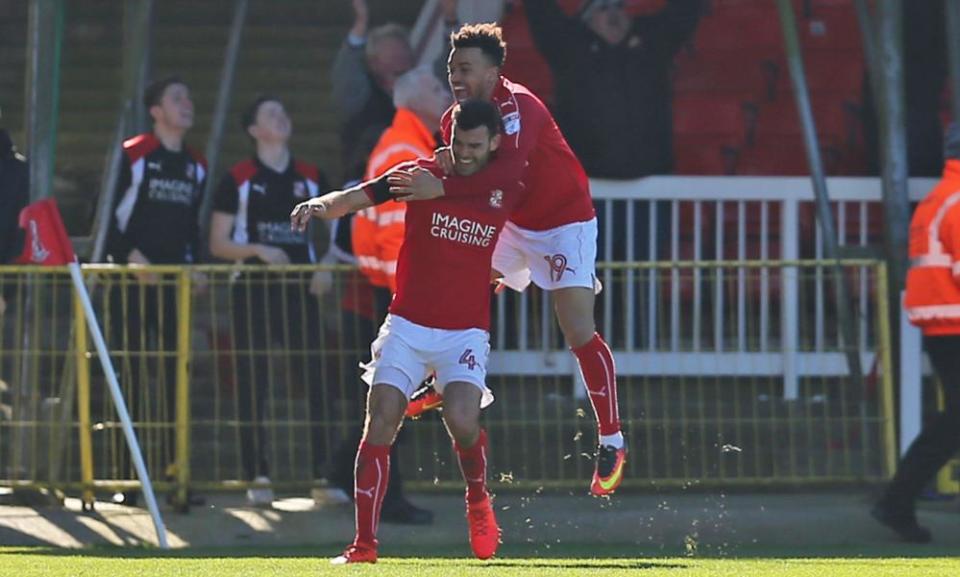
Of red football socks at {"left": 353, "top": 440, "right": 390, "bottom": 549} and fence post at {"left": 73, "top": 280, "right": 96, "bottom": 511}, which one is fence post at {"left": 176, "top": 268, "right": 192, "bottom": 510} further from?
red football socks at {"left": 353, "top": 440, "right": 390, "bottom": 549}

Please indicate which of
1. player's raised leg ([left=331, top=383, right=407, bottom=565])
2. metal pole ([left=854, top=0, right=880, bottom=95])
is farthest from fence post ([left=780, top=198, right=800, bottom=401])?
player's raised leg ([left=331, top=383, right=407, bottom=565])

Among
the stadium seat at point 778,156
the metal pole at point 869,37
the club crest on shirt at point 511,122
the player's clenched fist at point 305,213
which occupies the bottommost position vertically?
the player's clenched fist at point 305,213

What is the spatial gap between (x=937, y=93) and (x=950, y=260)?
A: 3.41m

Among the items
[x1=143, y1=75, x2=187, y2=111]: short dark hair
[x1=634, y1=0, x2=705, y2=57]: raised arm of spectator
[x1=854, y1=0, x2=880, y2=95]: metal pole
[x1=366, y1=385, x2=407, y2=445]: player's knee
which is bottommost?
[x1=366, y1=385, x2=407, y2=445]: player's knee

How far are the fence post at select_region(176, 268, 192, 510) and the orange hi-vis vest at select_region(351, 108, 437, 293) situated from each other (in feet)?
3.04

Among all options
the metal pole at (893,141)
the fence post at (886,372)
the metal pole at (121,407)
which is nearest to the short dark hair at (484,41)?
the metal pole at (121,407)

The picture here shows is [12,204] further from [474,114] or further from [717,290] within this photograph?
[474,114]

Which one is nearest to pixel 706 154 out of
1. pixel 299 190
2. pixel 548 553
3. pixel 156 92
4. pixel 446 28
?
pixel 446 28

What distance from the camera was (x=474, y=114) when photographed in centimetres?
858

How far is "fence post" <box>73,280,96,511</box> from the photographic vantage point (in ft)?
37.0

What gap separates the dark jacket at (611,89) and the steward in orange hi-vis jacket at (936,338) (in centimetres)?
285

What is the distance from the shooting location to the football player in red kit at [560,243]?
903 cm

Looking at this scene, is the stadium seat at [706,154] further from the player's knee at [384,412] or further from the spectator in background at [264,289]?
the player's knee at [384,412]

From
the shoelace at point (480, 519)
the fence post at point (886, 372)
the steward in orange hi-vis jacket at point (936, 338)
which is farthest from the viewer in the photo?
the fence post at point (886, 372)
